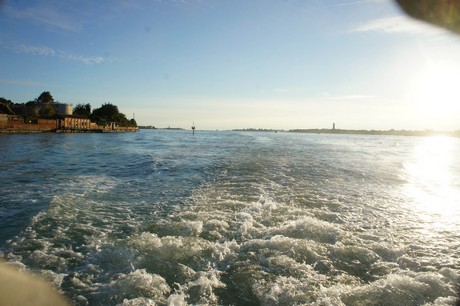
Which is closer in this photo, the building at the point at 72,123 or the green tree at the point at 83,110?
the building at the point at 72,123

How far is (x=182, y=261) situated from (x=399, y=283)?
10.3 ft

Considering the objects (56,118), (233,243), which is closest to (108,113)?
(56,118)

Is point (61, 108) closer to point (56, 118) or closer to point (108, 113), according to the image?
point (108, 113)

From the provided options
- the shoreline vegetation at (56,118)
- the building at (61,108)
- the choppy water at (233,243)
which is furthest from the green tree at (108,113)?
the choppy water at (233,243)

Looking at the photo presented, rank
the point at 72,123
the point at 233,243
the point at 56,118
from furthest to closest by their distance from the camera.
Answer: the point at 72,123, the point at 56,118, the point at 233,243

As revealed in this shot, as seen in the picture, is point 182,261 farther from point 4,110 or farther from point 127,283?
point 4,110

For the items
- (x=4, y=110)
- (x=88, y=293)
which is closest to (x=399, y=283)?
(x=88, y=293)

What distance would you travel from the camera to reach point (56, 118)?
72.3 meters

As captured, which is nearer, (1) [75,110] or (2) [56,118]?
(2) [56,118]

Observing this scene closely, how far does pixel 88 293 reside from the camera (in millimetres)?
3639

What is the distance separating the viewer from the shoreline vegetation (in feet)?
186

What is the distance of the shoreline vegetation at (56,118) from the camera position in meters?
56.8

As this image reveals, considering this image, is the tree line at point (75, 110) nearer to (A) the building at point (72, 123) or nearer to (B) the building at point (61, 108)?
(B) the building at point (61, 108)

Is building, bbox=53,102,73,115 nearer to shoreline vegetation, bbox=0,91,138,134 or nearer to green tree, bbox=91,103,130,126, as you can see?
shoreline vegetation, bbox=0,91,138,134
